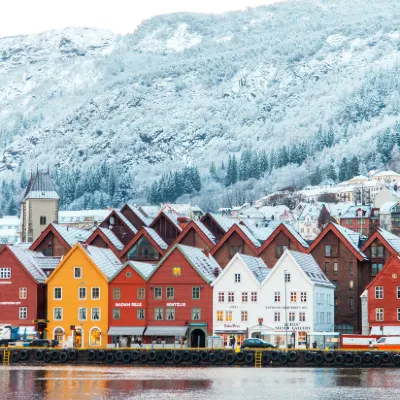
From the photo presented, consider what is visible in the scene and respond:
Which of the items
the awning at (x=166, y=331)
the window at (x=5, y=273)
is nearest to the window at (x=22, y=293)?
the window at (x=5, y=273)

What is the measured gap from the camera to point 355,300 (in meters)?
156

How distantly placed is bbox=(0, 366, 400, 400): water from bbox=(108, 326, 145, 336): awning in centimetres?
2417

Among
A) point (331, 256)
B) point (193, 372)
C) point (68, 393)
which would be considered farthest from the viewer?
point (331, 256)

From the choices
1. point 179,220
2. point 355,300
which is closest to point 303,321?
point 355,300

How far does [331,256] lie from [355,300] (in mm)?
6054

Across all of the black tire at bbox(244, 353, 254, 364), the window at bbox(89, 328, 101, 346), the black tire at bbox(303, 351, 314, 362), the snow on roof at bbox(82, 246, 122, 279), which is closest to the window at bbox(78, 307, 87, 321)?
the window at bbox(89, 328, 101, 346)

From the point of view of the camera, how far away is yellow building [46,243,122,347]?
497ft

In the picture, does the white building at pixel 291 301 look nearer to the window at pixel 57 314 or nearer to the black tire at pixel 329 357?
the black tire at pixel 329 357

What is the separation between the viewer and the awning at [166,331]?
149 metres

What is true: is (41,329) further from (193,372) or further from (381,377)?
(381,377)

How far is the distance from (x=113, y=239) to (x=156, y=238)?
6.53 m

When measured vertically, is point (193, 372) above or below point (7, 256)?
below

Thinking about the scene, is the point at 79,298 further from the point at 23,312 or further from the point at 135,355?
the point at 135,355

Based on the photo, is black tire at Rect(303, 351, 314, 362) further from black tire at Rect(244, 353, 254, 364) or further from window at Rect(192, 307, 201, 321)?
window at Rect(192, 307, 201, 321)
